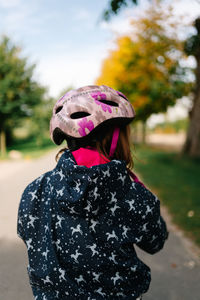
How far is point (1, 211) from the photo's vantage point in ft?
17.2

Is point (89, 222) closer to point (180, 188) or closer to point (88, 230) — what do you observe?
point (88, 230)

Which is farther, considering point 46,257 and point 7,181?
point 7,181

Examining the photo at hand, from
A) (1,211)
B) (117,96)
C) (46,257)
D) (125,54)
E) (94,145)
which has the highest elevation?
(125,54)

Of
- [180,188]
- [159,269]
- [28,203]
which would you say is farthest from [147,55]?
[28,203]

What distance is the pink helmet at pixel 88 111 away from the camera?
1.36 meters

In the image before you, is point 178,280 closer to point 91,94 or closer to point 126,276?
point 126,276

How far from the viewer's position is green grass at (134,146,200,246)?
499 cm

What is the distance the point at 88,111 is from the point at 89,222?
55 cm

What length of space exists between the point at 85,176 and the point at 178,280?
2412 millimetres

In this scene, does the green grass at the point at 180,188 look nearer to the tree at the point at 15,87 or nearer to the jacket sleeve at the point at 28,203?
the jacket sleeve at the point at 28,203

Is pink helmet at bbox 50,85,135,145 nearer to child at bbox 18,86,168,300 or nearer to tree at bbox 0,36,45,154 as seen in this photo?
child at bbox 18,86,168,300

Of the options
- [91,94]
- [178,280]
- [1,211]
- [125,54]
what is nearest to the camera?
[91,94]

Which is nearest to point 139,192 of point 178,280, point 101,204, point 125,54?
point 101,204

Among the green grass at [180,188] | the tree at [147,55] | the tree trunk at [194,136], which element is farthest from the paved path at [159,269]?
the tree trunk at [194,136]
